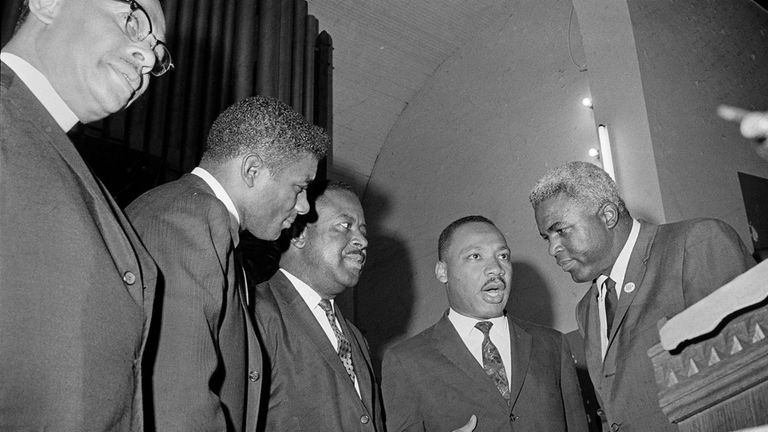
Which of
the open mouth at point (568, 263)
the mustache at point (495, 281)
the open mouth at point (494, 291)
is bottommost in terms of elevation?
the open mouth at point (494, 291)

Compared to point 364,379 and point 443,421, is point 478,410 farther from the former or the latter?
point 364,379

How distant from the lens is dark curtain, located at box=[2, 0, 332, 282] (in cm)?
299

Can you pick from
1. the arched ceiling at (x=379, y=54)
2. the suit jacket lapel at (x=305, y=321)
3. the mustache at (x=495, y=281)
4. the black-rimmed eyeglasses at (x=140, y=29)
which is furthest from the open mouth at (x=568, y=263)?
the arched ceiling at (x=379, y=54)

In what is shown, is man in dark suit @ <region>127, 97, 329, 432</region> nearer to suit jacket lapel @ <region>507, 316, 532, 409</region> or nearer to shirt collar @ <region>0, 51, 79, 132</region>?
shirt collar @ <region>0, 51, 79, 132</region>

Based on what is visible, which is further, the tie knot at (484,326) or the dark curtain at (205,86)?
the dark curtain at (205,86)

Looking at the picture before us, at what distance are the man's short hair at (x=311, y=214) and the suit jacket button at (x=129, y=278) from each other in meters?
1.41

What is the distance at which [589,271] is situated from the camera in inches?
91.2

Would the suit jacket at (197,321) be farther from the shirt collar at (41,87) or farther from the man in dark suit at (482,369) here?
the man in dark suit at (482,369)

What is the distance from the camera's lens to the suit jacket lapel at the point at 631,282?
2027 mm

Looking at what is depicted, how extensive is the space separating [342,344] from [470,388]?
0.44 meters

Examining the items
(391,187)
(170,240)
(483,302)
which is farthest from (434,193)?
(170,240)

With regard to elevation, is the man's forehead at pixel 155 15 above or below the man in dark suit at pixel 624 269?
above

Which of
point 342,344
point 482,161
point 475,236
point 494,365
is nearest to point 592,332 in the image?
point 494,365

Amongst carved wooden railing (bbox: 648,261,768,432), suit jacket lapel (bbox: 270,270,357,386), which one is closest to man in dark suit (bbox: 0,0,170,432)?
carved wooden railing (bbox: 648,261,768,432)
